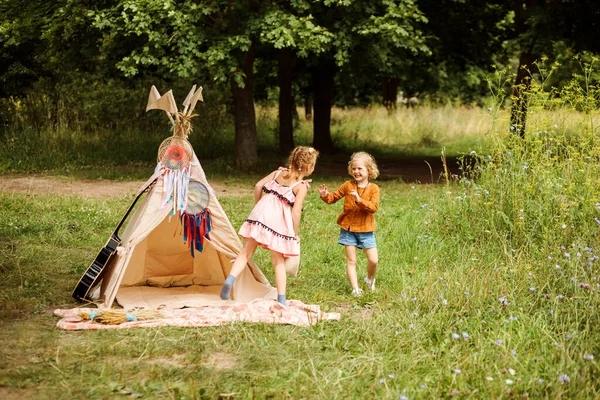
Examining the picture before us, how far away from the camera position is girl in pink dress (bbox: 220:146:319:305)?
20.1 ft

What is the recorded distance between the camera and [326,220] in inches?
395

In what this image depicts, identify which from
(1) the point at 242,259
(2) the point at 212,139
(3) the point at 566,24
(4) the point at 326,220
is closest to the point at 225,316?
(1) the point at 242,259

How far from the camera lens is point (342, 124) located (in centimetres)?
2519

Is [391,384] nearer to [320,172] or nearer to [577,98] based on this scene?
[577,98]

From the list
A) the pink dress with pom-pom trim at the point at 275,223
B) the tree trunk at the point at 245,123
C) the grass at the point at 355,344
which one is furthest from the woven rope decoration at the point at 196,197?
the tree trunk at the point at 245,123

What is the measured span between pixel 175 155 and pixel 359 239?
67.7 inches

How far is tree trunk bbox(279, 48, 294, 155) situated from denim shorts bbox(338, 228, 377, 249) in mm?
11554

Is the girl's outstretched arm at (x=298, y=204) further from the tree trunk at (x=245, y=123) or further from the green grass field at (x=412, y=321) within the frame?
the tree trunk at (x=245, y=123)

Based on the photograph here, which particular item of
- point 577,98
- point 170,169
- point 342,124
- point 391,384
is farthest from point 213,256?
point 342,124

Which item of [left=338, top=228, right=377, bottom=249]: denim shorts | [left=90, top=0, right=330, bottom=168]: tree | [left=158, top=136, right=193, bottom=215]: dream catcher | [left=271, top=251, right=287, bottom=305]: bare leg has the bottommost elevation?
[left=271, top=251, right=287, bottom=305]: bare leg

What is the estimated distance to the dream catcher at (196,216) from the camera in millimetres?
6391

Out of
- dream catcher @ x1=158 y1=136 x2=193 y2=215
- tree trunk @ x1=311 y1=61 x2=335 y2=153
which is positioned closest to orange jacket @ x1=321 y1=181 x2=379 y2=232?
dream catcher @ x1=158 y1=136 x2=193 y2=215

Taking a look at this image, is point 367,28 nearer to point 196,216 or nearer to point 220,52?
point 220,52

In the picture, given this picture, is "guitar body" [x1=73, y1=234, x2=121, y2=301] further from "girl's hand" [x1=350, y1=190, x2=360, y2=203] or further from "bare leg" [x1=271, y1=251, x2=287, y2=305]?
"girl's hand" [x1=350, y1=190, x2=360, y2=203]
